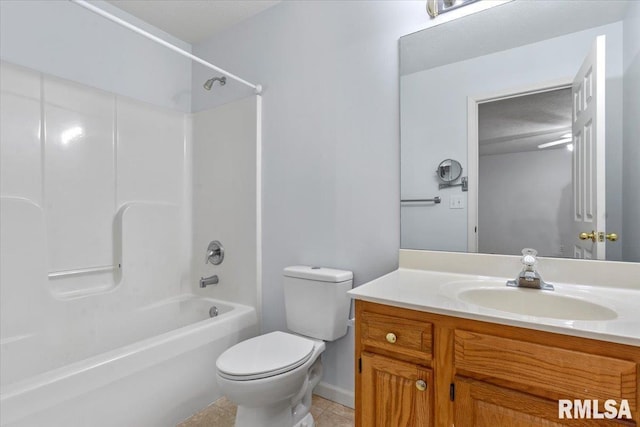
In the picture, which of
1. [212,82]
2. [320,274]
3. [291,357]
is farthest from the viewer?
[212,82]

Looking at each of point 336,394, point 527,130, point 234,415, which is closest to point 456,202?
point 527,130

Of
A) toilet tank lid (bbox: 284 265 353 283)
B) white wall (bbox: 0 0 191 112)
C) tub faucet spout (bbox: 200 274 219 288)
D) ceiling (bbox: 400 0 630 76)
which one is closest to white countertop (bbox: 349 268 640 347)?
toilet tank lid (bbox: 284 265 353 283)

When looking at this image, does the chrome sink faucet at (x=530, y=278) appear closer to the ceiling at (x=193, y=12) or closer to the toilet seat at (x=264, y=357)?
the toilet seat at (x=264, y=357)

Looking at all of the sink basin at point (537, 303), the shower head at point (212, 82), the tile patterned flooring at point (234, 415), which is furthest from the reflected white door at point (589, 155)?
the shower head at point (212, 82)

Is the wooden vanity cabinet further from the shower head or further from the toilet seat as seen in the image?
the shower head

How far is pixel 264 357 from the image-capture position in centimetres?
137

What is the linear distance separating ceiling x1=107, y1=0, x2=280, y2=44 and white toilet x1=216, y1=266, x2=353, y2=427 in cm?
174

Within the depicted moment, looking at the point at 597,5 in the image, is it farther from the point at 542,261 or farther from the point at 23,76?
the point at 23,76

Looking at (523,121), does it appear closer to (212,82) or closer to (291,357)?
(291,357)

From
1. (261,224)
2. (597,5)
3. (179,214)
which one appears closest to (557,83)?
(597,5)

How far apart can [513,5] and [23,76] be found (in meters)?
2.41

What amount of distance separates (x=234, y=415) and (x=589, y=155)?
205 cm

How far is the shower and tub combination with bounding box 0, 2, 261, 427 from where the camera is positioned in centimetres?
141

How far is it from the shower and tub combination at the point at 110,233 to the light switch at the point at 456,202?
1.19 metres
